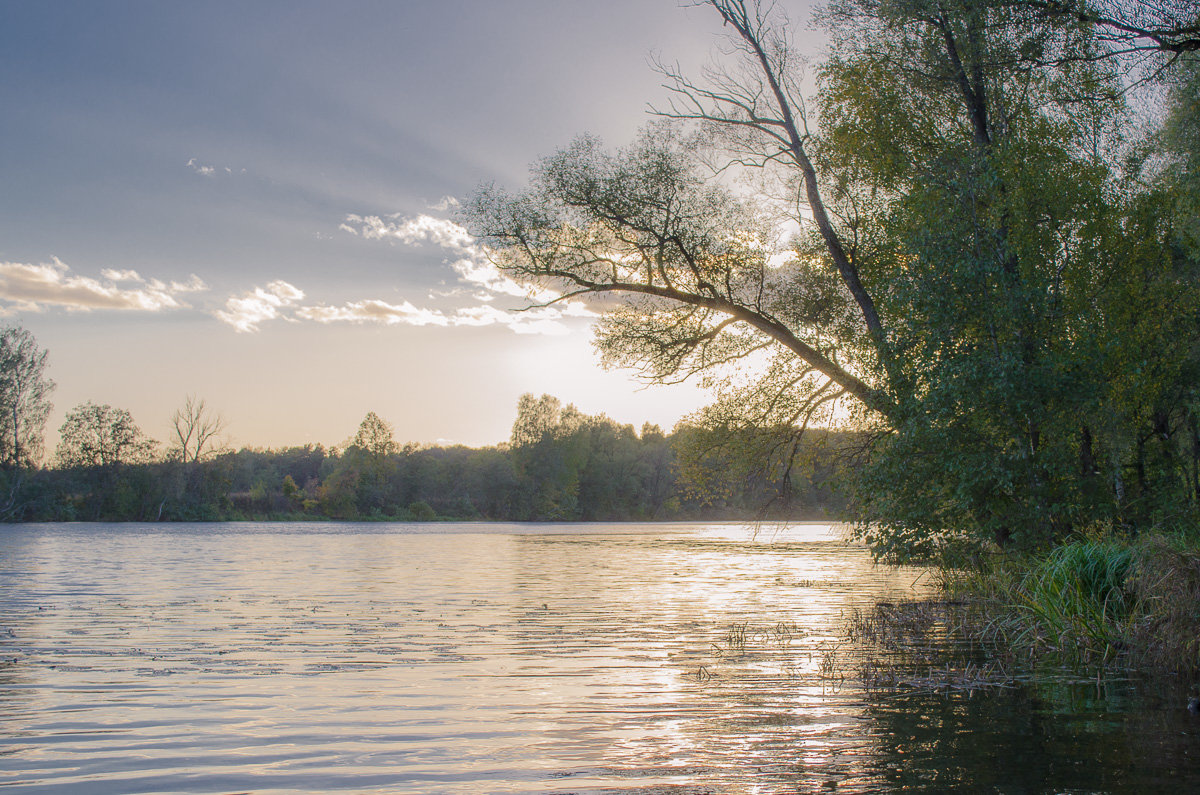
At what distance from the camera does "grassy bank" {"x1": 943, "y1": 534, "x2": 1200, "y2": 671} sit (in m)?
9.80

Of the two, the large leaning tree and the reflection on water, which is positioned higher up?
the large leaning tree

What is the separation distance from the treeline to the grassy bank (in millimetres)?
45652

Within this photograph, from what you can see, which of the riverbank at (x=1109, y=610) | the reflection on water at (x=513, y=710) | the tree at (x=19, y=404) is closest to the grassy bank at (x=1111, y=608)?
the riverbank at (x=1109, y=610)

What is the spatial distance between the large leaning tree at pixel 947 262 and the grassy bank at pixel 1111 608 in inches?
114

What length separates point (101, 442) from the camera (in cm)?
9469

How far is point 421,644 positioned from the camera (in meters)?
12.2

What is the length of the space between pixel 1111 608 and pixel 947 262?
22.8 ft

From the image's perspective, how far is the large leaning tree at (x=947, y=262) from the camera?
15.5 metres

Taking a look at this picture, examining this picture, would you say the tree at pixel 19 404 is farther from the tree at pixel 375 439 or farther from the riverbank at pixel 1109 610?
the riverbank at pixel 1109 610

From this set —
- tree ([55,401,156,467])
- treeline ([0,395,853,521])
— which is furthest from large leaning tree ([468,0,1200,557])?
tree ([55,401,156,467])

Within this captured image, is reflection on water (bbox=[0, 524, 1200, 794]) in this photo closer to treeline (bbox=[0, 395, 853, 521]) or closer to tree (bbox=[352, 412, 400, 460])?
treeline (bbox=[0, 395, 853, 521])

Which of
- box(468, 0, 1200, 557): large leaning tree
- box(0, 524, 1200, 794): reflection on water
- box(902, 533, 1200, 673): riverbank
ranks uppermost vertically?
box(468, 0, 1200, 557): large leaning tree

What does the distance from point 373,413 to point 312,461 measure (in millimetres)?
49537

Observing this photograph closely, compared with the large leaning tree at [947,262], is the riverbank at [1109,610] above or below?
below
